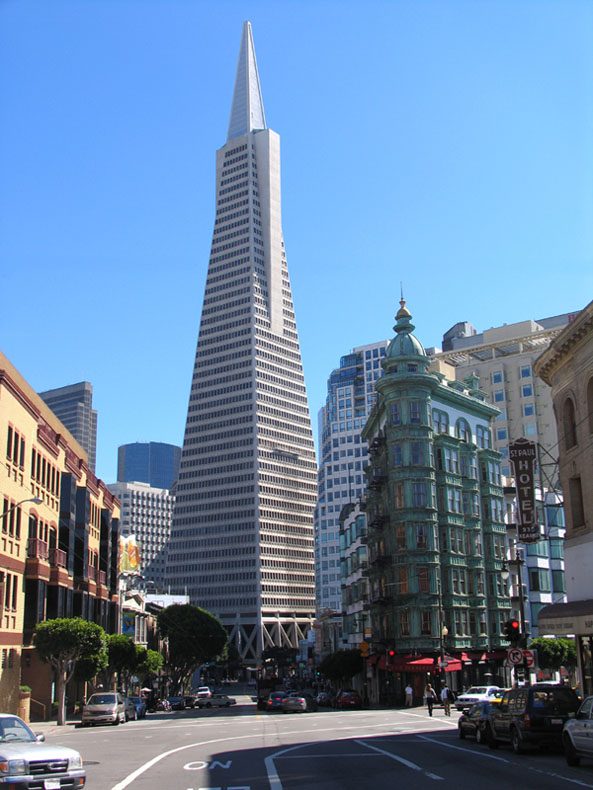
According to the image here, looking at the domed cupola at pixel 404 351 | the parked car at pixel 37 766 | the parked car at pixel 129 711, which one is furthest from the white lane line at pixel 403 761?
the domed cupola at pixel 404 351

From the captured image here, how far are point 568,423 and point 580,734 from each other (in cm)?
Result: 1978

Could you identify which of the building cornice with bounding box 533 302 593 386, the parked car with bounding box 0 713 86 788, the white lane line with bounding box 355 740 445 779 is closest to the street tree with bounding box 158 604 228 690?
the building cornice with bounding box 533 302 593 386

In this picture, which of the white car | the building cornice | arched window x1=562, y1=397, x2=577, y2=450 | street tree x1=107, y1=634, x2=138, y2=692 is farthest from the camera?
street tree x1=107, y1=634, x2=138, y2=692

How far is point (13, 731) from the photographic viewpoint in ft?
56.8

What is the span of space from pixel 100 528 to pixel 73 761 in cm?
5670

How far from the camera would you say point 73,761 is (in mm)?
15992

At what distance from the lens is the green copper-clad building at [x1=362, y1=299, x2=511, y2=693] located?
66.1 meters

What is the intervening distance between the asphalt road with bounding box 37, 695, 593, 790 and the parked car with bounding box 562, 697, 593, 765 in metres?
0.43

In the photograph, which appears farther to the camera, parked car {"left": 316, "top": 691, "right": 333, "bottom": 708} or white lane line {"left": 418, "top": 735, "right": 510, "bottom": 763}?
parked car {"left": 316, "top": 691, "right": 333, "bottom": 708}

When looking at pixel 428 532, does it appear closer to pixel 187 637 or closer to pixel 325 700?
pixel 325 700

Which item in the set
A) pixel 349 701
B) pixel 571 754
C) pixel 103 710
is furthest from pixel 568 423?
pixel 349 701

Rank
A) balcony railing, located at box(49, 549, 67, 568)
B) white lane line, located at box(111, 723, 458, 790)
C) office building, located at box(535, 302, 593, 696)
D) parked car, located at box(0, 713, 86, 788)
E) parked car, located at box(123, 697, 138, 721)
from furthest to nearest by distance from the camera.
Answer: balcony railing, located at box(49, 549, 67, 568) → parked car, located at box(123, 697, 138, 721) → office building, located at box(535, 302, 593, 696) → white lane line, located at box(111, 723, 458, 790) → parked car, located at box(0, 713, 86, 788)

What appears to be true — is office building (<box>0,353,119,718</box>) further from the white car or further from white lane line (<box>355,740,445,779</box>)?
the white car

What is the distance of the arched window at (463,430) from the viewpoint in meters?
75.4
